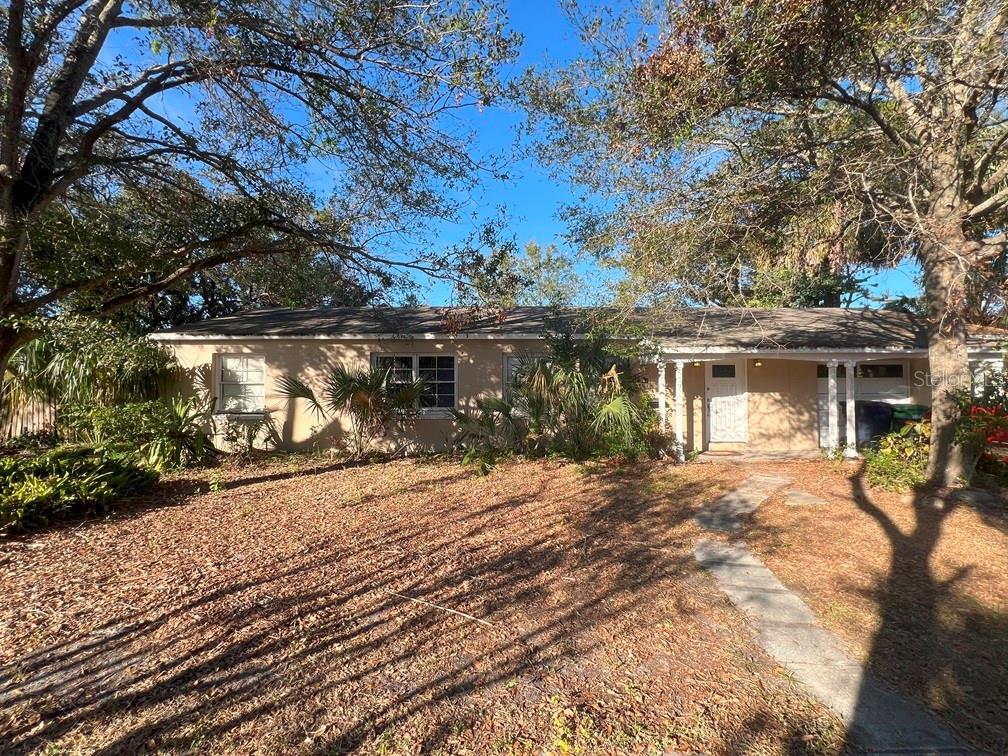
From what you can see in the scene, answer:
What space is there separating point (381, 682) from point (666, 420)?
9.33 m

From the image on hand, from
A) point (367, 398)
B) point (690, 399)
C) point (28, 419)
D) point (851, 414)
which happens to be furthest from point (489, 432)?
point (28, 419)

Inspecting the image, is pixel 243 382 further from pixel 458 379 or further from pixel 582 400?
pixel 582 400

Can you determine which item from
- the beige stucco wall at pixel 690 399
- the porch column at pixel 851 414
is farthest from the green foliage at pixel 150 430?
the porch column at pixel 851 414

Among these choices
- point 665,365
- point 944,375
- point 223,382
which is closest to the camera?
point 944,375

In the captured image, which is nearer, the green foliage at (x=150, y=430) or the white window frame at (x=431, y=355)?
the green foliage at (x=150, y=430)

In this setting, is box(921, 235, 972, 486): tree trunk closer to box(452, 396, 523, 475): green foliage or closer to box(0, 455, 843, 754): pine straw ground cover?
box(0, 455, 843, 754): pine straw ground cover

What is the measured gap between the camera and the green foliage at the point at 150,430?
878 cm

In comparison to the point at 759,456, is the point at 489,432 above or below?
above

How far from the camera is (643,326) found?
9672 mm

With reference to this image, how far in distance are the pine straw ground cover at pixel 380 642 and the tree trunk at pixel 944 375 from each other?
4.72m

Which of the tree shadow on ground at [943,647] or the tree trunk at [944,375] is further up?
the tree trunk at [944,375]

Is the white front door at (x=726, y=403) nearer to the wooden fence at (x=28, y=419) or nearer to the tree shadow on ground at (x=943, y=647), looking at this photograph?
the tree shadow on ground at (x=943, y=647)

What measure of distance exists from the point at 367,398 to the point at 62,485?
4.73m

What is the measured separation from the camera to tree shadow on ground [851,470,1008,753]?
9.25 ft
